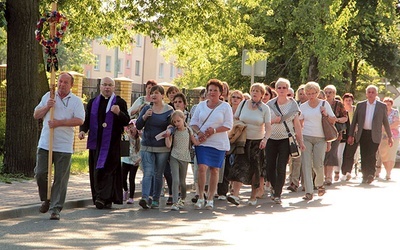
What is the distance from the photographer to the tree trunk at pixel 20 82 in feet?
63.3

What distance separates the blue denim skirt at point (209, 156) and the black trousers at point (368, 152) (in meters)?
7.19

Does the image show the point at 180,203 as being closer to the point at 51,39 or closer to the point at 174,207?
the point at 174,207

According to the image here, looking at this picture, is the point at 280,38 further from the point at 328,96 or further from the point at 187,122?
the point at 187,122

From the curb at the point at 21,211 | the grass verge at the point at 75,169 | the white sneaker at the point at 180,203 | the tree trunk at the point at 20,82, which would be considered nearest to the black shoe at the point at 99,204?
the curb at the point at 21,211

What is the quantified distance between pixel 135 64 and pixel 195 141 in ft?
278

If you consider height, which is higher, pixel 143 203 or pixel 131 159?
pixel 131 159

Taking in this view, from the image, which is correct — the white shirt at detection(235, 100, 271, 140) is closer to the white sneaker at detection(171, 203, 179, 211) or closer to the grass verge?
the white sneaker at detection(171, 203, 179, 211)

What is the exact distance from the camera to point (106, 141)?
15.0 m

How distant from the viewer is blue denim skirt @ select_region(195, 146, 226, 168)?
51.7 ft

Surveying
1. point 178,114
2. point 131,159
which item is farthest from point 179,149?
point 131,159

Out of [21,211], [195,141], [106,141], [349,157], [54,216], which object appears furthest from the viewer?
[349,157]

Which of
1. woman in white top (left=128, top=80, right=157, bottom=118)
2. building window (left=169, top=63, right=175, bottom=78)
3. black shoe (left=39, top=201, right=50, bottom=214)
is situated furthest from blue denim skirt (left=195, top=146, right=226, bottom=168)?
building window (left=169, top=63, right=175, bottom=78)

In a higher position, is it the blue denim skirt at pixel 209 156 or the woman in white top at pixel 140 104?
the woman in white top at pixel 140 104

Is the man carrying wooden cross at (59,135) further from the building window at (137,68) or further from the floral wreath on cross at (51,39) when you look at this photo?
A: the building window at (137,68)
